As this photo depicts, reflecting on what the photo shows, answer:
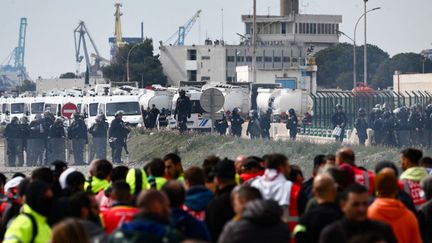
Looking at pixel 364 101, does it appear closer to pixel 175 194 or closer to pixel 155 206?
pixel 175 194

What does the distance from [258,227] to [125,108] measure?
5279cm

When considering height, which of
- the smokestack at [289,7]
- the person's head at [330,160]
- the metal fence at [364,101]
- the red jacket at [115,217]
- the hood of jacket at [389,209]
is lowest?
the red jacket at [115,217]

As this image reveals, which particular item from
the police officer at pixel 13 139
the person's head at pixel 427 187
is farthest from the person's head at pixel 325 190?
the police officer at pixel 13 139

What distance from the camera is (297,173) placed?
591 inches

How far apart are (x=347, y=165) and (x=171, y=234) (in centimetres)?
496

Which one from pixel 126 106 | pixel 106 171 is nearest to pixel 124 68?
pixel 126 106

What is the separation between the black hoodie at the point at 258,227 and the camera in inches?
395

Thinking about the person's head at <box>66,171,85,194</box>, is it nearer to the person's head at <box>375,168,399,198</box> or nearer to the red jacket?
the red jacket

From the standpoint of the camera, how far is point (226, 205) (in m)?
12.3

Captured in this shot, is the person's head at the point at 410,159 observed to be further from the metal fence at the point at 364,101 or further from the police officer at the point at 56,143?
the metal fence at the point at 364,101

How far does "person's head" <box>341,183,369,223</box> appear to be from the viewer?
10219 millimetres

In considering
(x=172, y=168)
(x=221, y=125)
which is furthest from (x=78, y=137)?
(x=172, y=168)

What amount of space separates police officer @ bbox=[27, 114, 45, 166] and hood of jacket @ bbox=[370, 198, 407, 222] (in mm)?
30862

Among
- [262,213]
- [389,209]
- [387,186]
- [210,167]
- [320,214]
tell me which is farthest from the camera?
[210,167]
